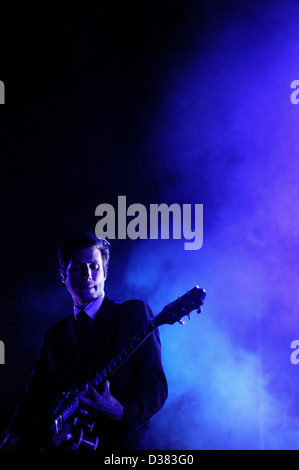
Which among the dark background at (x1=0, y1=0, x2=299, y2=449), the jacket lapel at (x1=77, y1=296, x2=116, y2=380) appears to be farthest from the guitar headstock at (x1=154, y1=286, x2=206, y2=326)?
the dark background at (x1=0, y1=0, x2=299, y2=449)

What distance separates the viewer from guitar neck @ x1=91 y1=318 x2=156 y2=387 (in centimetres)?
251

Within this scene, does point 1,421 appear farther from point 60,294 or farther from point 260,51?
point 260,51

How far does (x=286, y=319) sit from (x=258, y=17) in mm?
2537

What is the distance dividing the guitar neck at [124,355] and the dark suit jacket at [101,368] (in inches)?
2.9

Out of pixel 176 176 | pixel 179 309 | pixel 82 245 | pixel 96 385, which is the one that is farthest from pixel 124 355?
pixel 176 176

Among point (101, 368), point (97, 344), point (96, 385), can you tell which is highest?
point (97, 344)

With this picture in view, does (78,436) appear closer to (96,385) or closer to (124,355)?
(96,385)

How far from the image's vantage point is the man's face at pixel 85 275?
9.58ft

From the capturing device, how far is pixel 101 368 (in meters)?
2.65

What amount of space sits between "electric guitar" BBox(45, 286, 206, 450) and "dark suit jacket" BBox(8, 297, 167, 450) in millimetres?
67

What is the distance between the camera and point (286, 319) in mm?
3930

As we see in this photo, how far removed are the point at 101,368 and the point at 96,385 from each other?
13 cm

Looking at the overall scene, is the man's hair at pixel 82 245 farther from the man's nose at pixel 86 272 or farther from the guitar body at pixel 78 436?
the guitar body at pixel 78 436

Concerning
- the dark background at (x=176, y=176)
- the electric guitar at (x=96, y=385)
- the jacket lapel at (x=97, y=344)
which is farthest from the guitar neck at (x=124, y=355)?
the dark background at (x=176, y=176)
